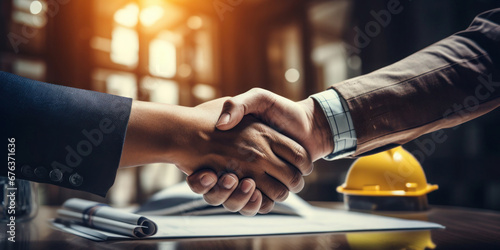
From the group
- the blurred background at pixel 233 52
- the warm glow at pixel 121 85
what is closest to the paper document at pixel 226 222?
the blurred background at pixel 233 52

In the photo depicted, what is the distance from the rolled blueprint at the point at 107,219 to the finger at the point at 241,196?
22cm

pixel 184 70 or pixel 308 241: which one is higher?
pixel 184 70

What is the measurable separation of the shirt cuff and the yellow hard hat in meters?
0.10

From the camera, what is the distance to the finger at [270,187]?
2.40 feet

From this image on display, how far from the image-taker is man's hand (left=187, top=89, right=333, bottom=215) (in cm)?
67

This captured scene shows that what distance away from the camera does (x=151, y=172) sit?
1.86m

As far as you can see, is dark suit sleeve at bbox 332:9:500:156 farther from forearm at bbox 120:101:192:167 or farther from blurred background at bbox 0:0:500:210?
blurred background at bbox 0:0:500:210

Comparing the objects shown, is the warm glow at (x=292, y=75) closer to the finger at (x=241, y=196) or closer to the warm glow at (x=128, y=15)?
the warm glow at (x=128, y=15)

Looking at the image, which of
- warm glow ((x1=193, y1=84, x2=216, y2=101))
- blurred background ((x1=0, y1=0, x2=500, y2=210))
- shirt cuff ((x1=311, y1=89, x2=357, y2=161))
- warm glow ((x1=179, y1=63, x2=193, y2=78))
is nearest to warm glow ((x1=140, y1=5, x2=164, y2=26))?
blurred background ((x1=0, y1=0, x2=500, y2=210))

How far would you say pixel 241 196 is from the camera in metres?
0.69

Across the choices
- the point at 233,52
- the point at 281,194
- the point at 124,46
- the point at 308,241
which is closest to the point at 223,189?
the point at 281,194

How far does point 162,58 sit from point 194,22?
1.10ft

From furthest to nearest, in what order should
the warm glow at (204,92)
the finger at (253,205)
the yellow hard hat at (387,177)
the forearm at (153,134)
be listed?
the warm glow at (204,92), the yellow hard hat at (387,177), the finger at (253,205), the forearm at (153,134)

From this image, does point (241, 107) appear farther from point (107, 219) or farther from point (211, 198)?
point (107, 219)
